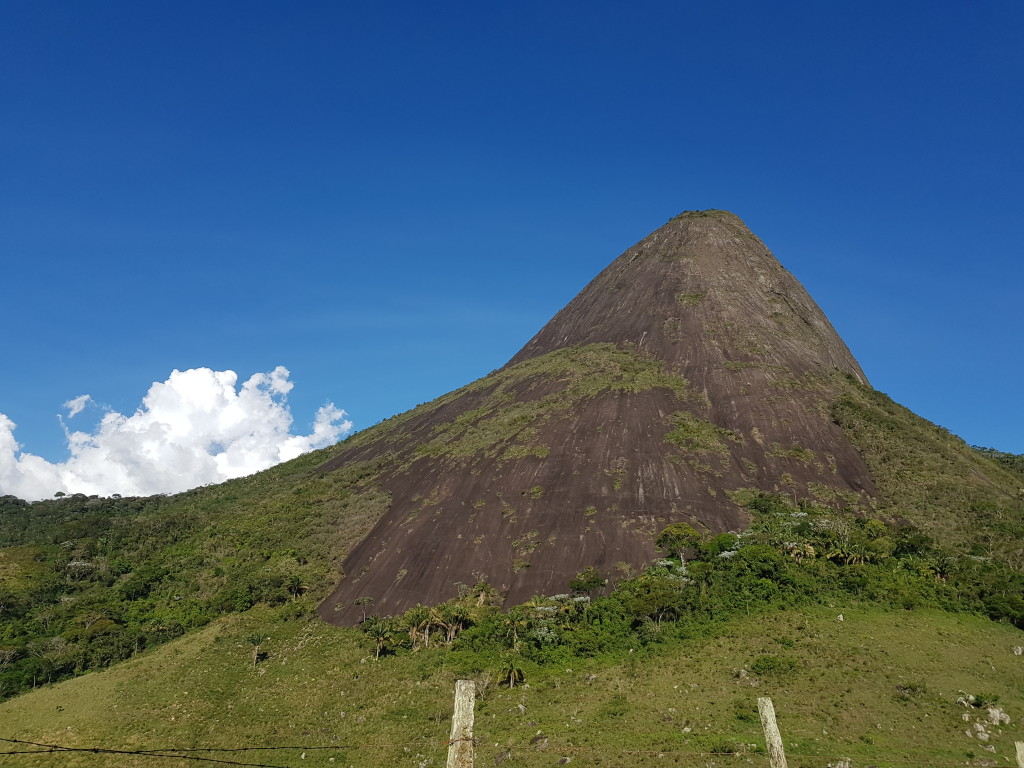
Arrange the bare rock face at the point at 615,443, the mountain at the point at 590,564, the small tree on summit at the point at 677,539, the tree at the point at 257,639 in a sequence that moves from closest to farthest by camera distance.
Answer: the mountain at the point at 590,564, the tree at the point at 257,639, the small tree on summit at the point at 677,539, the bare rock face at the point at 615,443

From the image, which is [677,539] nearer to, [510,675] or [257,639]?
[510,675]

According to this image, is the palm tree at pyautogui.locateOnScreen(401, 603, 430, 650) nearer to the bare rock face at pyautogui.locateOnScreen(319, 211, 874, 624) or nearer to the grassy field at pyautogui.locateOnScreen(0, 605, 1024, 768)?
the grassy field at pyautogui.locateOnScreen(0, 605, 1024, 768)

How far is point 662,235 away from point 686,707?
8856 cm

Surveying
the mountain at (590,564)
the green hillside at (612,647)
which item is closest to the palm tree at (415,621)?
the green hillside at (612,647)

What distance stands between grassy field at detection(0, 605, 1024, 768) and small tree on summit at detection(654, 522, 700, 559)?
8.56 meters

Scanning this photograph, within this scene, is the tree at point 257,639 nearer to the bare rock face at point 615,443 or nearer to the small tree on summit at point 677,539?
the bare rock face at point 615,443

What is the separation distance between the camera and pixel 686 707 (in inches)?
1265

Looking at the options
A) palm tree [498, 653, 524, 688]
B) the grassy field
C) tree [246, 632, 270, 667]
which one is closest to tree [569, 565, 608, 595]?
the grassy field

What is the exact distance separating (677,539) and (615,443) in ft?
48.5

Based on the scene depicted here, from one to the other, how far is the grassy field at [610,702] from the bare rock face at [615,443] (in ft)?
32.4

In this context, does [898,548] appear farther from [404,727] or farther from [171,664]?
[171,664]

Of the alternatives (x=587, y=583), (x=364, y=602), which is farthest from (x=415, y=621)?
(x=587, y=583)

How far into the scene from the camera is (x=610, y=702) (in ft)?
Answer: 111

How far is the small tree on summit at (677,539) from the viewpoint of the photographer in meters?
48.9
